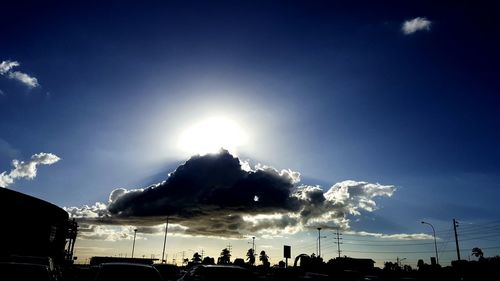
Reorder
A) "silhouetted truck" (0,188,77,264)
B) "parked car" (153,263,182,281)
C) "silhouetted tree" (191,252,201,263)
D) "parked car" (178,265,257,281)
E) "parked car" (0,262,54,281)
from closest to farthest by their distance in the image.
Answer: "parked car" (0,262,54,281), "parked car" (178,265,257,281), "silhouetted truck" (0,188,77,264), "parked car" (153,263,182,281), "silhouetted tree" (191,252,201,263)

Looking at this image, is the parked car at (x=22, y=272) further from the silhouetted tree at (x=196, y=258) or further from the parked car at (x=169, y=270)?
the silhouetted tree at (x=196, y=258)

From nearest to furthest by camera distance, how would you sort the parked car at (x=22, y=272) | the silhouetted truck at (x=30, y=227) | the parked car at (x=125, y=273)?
the parked car at (x=125, y=273), the parked car at (x=22, y=272), the silhouetted truck at (x=30, y=227)

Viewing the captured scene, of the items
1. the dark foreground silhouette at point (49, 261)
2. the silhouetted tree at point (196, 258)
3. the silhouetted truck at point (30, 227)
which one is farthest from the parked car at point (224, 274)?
the silhouetted tree at point (196, 258)

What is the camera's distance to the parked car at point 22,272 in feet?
28.9

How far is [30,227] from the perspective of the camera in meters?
25.0

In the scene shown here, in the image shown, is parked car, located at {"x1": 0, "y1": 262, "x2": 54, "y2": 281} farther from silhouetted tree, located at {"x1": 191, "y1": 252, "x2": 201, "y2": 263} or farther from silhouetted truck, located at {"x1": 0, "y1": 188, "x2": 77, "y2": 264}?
silhouetted tree, located at {"x1": 191, "y1": 252, "x2": 201, "y2": 263}

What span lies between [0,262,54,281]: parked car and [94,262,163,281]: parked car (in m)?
1.50

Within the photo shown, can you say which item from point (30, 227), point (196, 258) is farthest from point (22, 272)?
point (196, 258)

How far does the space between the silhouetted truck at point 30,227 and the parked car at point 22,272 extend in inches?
539

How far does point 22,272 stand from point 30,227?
60.1ft

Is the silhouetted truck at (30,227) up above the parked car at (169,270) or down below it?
above

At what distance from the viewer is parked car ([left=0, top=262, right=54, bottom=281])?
881 cm

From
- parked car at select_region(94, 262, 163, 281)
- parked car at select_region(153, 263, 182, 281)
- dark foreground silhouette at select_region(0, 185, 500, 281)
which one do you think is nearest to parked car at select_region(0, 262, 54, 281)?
dark foreground silhouette at select_region(0, 185, 500, 281)

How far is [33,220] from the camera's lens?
25109 millimetres
